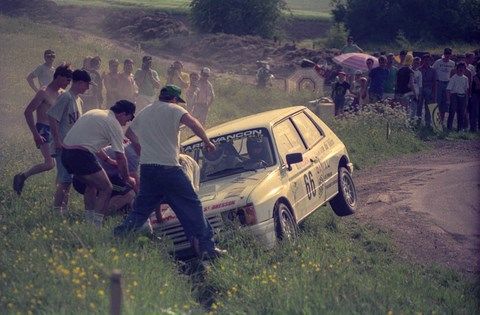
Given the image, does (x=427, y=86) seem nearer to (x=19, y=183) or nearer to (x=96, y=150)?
(x=19, y=183)

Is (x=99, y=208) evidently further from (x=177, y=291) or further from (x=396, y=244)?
(x=396, y=244)

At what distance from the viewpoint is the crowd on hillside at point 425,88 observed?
20.5m

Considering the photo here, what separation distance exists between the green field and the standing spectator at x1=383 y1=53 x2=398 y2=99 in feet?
109

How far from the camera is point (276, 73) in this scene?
41.4 metres

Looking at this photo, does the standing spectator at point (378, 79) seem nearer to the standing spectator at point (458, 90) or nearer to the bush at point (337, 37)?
the standing spectator at point (458, 90)

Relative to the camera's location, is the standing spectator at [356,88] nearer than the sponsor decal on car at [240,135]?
No

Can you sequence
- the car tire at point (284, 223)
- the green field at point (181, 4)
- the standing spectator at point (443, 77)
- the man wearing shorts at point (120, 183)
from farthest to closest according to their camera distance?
the green field at point (181, 4), the standing spectator at point (443, 77), the man wearing shorts at point (120, 183), the car tire at point (284, 223)

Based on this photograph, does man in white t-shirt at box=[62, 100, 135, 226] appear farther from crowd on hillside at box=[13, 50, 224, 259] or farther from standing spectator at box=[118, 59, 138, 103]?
standing spectator at box=[118, 59, 138, 103]

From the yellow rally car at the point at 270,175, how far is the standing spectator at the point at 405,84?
8080 millimetres

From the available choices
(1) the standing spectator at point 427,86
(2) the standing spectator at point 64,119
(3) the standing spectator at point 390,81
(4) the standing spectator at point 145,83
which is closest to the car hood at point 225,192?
(2) the standing spectator at point 64,119

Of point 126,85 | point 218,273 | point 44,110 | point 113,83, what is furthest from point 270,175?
point 113,83

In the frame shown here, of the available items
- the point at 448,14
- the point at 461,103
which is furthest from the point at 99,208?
the point at 448,14

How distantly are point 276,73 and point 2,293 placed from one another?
115ft

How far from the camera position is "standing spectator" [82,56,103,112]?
17062 mm
